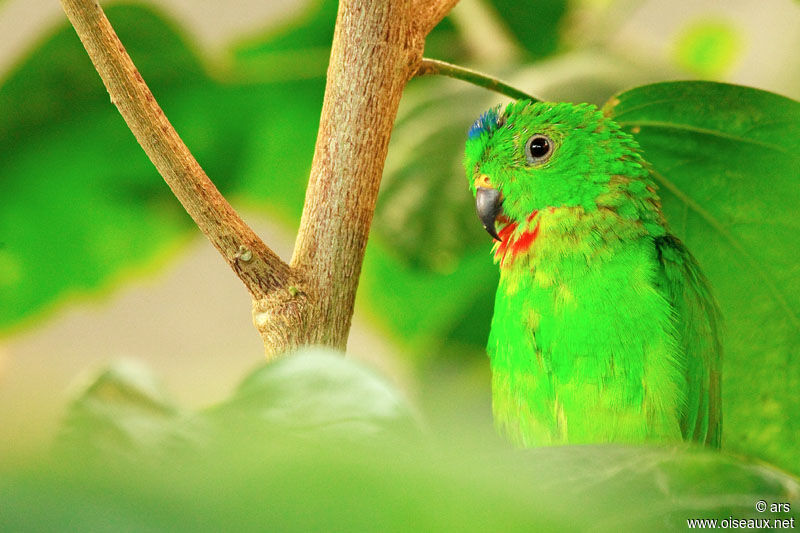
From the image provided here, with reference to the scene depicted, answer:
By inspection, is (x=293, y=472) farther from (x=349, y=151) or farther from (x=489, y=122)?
(x=489, y=122)

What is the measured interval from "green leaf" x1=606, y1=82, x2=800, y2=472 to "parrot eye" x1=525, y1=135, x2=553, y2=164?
111 mm

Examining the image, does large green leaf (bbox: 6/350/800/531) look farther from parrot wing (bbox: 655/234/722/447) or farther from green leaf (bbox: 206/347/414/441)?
parrot wing (bbox: 655/234/722/447)

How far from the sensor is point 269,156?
4.39 ft

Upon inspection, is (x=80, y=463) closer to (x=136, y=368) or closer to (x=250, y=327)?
(x=136, y=368)

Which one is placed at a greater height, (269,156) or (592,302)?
(269,156)

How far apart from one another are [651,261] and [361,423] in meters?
0.60

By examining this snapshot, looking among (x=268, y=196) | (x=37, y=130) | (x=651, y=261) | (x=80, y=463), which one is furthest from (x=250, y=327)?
(x=80, y=463)

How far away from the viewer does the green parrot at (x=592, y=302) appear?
0.77 meters

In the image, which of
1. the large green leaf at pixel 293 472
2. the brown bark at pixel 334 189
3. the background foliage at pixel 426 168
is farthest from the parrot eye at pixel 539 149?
the large green leaf at pixel 293 472

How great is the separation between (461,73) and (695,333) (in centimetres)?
38

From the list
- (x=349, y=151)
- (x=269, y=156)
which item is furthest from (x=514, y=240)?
(x=269, y=156)

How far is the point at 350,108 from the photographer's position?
0.57m

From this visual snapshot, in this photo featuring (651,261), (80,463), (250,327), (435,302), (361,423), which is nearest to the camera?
(80,463)

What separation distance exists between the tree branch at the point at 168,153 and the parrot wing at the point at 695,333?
1.47 feet
